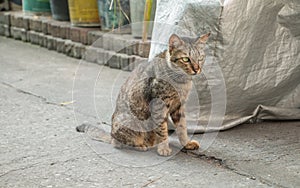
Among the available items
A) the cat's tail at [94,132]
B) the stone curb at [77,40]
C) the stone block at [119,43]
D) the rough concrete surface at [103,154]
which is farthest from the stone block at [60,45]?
the cat's tail at [94,132]

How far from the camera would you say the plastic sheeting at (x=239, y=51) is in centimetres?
289

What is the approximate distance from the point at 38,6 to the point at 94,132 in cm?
358

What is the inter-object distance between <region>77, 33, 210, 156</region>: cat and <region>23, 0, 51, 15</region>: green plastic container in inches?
145

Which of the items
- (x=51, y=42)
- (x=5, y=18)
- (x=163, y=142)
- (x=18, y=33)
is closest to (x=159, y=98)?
(x=163, y=142)

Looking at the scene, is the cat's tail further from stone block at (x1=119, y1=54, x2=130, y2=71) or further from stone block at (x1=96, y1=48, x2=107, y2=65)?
stone block at (x1=96, y1=48, x2=107, y2=65)

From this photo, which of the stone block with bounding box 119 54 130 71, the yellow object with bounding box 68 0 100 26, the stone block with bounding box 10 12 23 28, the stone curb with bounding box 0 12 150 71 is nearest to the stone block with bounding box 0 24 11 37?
the stone curb with bounding box 0 12 150 71

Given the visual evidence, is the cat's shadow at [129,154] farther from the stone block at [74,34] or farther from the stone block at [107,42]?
the stone block at [74,34]

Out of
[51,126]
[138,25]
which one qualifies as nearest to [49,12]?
[138,25]

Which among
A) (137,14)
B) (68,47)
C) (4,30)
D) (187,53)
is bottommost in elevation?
(4,30)

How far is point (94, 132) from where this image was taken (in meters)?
2.98

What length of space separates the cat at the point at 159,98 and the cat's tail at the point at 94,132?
11 centimetres

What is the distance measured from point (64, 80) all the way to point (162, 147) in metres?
1.93

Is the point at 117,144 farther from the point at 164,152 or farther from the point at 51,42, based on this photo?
the point at 51,42

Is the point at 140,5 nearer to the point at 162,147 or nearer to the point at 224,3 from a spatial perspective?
A: the point at 224,3
